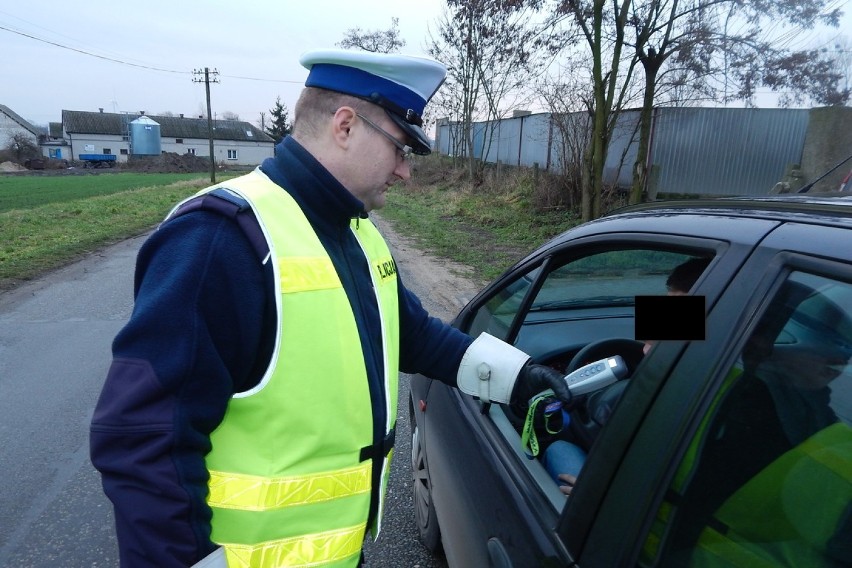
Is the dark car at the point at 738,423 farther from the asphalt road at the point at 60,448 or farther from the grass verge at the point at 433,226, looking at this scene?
the grass verge at the point at 433,226

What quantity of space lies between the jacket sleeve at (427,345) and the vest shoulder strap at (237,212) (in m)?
0.77

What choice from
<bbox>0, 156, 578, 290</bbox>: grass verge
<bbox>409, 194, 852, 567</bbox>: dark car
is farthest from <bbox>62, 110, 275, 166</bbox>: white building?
<bbox>409, 194, 852, 567</bbox>: dark car

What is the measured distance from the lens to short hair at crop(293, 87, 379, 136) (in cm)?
145

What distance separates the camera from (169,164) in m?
60.0

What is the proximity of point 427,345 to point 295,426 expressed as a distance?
0.81 meters

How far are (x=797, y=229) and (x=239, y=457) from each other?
3.89 feet

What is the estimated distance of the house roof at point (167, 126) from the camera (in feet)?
239

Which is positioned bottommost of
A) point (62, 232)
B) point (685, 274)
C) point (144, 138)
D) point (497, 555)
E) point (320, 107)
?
point (62, 232)

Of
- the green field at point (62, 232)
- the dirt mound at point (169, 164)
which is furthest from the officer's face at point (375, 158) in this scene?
the dirt mound at point (169, 164)

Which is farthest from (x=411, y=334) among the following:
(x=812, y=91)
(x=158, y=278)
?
(x=812, y=91)

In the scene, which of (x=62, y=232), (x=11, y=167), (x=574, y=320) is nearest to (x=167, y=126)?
(x=11, y=167)

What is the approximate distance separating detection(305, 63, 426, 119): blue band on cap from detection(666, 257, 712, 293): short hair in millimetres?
844

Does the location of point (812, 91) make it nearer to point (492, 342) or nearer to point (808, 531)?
point (492, 342)

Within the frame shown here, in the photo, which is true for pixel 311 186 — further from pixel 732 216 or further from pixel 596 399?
pixel 596 399
